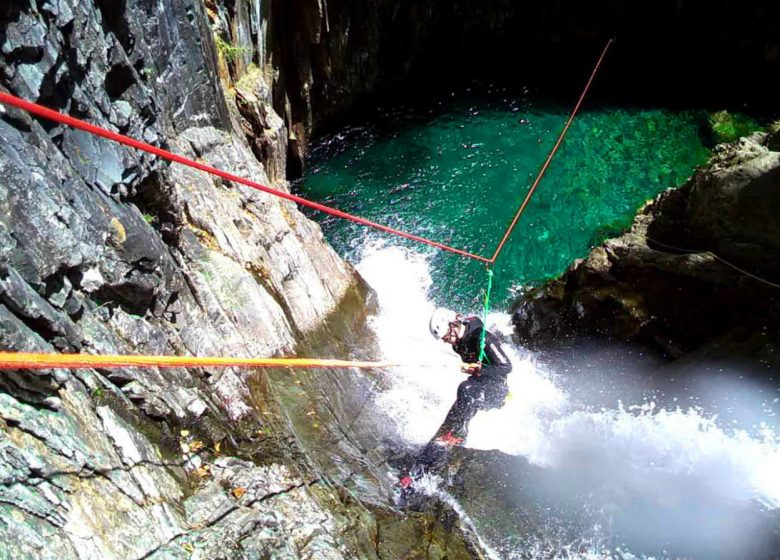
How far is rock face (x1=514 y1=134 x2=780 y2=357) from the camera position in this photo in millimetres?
6445

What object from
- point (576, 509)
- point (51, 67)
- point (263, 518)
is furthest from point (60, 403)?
point (576, 509)

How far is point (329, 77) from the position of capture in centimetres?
1562

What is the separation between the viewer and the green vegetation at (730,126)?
48.6ft

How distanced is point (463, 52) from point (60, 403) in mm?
19921

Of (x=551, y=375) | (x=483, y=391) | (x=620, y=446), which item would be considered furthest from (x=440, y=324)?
(x=551, y=375)

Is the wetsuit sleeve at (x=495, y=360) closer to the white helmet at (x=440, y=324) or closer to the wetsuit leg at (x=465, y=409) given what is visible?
the wetsuit leg at (x=465, y=409)

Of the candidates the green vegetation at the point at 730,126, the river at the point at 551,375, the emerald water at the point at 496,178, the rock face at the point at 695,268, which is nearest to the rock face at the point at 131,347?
the river at the point at 551,375

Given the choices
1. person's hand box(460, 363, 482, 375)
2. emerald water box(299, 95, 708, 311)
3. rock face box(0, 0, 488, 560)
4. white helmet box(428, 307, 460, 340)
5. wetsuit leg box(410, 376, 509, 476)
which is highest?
rock face box(0, 0, 488, 560)

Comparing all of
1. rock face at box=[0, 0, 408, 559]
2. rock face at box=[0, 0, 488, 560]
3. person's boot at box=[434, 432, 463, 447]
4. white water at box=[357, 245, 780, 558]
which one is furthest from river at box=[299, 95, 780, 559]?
rock face at box=[0, 0, 408, 559]

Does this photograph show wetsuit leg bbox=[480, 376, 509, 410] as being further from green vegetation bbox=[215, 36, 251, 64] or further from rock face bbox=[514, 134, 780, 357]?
green vegetation bbox=[215, 36, 251, 64]

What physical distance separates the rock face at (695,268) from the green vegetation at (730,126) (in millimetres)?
8648

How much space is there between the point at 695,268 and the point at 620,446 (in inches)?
105

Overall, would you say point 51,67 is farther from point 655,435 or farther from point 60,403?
point 655,435

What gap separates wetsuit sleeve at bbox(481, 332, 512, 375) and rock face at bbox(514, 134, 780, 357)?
7.97 feet
